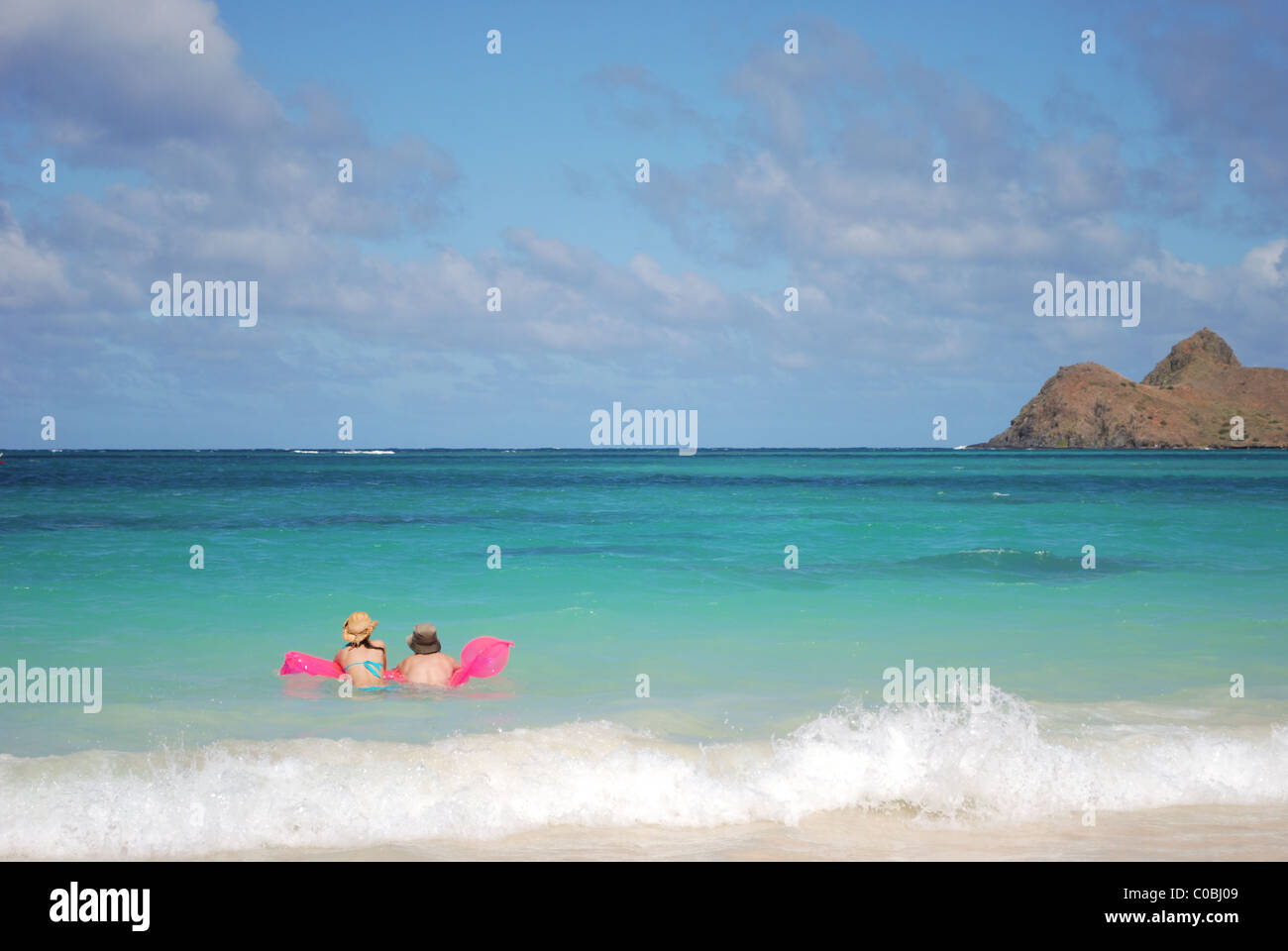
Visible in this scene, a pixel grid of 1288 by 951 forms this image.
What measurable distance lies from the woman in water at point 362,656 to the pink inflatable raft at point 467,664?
0.14 metres

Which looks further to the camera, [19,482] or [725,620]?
[19,482]

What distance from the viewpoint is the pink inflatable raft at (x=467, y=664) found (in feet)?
31.1

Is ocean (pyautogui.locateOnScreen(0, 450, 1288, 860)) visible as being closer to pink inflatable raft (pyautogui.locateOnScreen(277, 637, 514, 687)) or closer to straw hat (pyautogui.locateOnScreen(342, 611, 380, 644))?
pink inflatable raft (pyautogui.locateOnScreen(277, 637, 514, 687))

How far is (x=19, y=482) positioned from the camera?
5353 centimetres

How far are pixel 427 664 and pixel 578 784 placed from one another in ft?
10.9

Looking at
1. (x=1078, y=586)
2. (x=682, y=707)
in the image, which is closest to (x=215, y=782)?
(x=682, y=707)

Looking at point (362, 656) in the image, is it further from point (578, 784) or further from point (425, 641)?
point (578, 784)

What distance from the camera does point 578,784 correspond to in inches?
260

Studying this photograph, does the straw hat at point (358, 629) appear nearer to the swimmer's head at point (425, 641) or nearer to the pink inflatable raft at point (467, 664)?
the pink inflatable raft at point (467, 664)

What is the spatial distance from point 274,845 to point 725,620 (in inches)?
→ 320

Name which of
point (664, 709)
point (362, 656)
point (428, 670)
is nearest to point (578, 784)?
point (664, 709)

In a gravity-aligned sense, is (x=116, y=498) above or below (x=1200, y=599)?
above
